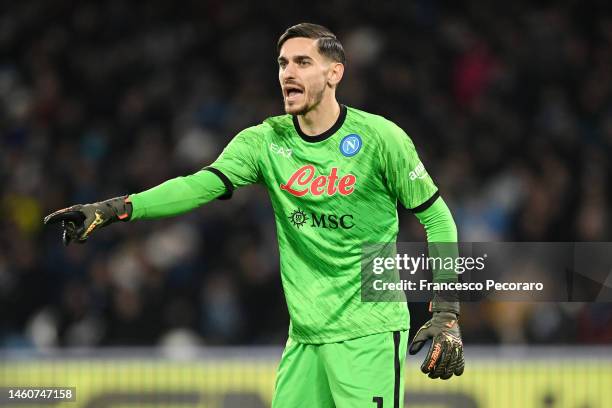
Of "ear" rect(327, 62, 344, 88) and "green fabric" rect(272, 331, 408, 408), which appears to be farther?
"ear" rect(327, 62, 344, 88)

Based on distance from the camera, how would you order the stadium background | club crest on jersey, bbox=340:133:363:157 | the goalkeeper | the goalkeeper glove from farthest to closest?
the stadium background, club crest on jersey, bbox=340:133:363:157, the goalkeeper, the goalkeeper glove

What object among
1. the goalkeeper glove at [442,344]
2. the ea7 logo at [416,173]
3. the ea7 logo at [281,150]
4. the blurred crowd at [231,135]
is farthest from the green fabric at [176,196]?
the blurred crowd at [231,135]

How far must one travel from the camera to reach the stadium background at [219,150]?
802 centimetres

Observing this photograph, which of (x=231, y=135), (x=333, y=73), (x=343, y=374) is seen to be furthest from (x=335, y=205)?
(x=231, y=135)

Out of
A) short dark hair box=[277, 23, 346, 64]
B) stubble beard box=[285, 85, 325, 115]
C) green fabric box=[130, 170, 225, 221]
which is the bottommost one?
green fabric box=[130, 170, 225, 221]

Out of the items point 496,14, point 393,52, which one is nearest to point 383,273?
point 393,52

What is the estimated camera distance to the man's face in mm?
4844

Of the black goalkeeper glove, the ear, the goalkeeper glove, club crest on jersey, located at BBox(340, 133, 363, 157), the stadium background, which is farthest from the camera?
the stadium background

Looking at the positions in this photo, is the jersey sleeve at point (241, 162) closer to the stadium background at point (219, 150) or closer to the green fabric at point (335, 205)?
the green fabric at point (335, 205)

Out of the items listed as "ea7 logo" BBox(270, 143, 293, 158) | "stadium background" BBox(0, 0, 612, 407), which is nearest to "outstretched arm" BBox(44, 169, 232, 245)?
"ea7 logo" BBox(270, 143, 293, 158)

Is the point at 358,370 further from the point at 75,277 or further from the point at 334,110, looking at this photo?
the point at 75,277

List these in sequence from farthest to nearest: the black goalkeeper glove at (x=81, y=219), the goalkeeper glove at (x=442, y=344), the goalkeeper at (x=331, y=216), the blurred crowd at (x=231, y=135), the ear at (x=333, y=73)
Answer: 1. the blurred crowd at (x=231, y=135)
2. the ear at (x=333, y=73)
3. the goalkeeper at (x=331, y=216)
4. the goalkeeper glove at (x=442, y=344)
5. the black goalkeeper glove at (x=81, y=219)

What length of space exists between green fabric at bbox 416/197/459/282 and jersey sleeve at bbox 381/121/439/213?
0.13 feet

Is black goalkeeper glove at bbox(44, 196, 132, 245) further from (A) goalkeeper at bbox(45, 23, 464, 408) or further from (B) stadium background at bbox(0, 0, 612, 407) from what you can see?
(B) stadium background at bbox(0, 0, 612, 407)
